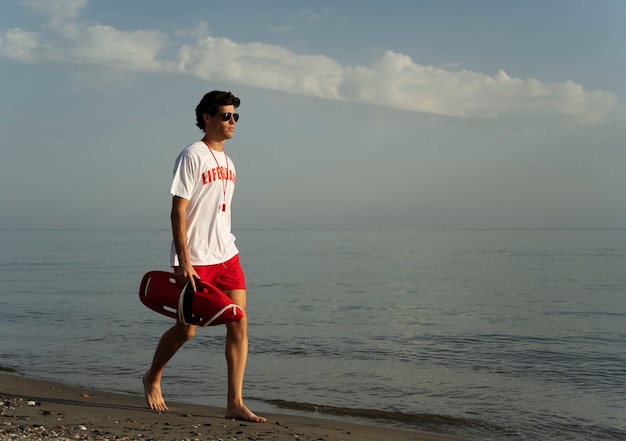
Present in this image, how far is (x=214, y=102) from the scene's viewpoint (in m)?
5.26

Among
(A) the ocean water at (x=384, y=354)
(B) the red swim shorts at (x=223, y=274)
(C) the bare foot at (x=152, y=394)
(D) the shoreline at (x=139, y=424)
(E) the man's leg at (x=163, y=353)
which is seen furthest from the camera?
(A) the ocean water at (x=384, y=354)

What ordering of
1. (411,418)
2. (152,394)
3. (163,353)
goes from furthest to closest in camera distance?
(411,418) → (152,394) → (163,353)

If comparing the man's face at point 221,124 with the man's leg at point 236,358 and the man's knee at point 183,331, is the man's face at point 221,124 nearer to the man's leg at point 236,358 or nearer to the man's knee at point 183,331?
the man's leg at point 236,358

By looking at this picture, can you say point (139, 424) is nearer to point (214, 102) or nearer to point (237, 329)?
point (237, 329)

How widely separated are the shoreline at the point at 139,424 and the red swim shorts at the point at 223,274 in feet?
3.16

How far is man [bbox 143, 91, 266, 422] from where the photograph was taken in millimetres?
5039

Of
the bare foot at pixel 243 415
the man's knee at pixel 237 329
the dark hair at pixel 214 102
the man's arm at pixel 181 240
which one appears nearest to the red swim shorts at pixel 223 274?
the man's arm at pixel 181 240

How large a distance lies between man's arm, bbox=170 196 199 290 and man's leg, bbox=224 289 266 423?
388 mm

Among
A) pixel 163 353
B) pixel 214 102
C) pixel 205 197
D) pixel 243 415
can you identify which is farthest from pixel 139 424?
pixel 214 102

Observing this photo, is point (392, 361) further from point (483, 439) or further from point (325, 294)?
point (325, 294)

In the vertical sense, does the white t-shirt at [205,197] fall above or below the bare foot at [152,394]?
above

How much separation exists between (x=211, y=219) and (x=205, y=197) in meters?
0.16

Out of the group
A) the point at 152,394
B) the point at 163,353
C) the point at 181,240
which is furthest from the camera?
the point at 152,394

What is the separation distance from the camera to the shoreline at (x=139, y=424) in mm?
4664
